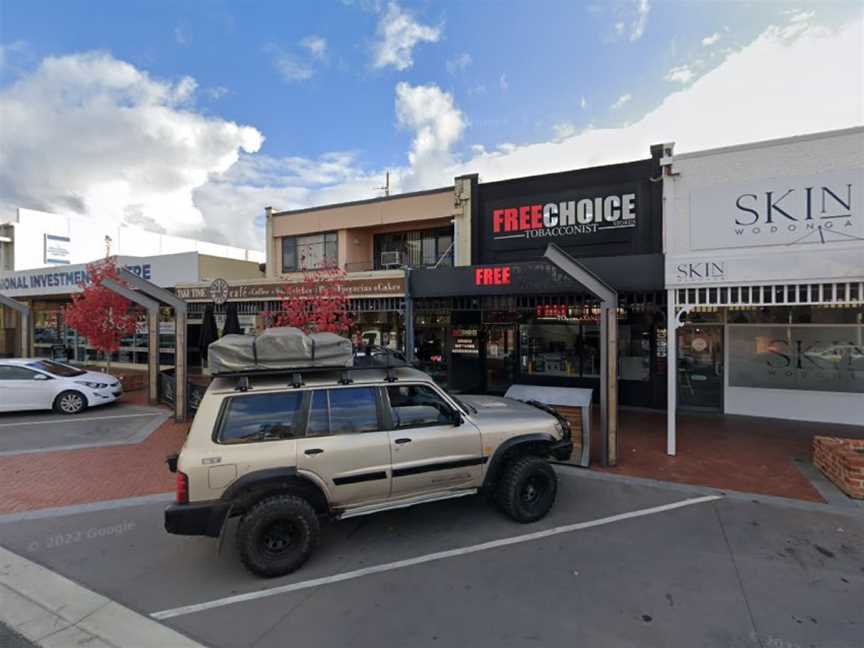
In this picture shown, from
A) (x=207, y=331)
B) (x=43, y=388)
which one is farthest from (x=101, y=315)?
(x=207, y=331)

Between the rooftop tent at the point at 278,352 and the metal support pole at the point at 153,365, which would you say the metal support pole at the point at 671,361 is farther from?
the metal support pole at the point at 153,365

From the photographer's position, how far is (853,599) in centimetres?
361

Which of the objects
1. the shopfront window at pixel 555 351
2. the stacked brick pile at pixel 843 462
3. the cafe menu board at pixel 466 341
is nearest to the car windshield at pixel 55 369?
the cafe menu board at pixel 466 341

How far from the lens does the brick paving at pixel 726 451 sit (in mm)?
6207

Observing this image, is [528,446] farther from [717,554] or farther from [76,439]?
[76,439]

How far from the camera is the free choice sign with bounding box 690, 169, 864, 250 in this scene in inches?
274

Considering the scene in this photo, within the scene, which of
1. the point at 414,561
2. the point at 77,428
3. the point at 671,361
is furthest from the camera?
the point at 77,428

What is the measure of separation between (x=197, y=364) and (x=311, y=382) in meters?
17.4

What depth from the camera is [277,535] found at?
13.5ft

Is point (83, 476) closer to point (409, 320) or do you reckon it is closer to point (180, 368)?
point (180, 368)

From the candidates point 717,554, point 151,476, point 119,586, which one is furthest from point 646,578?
point 151,476

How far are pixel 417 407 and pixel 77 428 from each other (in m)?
8.71

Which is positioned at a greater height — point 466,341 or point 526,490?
point 466,341

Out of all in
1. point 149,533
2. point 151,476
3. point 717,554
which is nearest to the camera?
point 717,554
